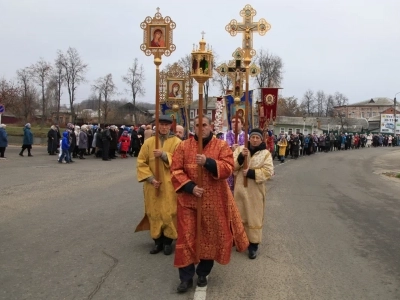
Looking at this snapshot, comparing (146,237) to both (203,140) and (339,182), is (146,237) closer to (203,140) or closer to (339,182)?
(203,140)

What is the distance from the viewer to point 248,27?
7004 mm

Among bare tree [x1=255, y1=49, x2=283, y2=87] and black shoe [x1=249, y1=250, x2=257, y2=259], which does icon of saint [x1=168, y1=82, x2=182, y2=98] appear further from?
bare tree [x1=255, y1=49, x2=283, y2=87]

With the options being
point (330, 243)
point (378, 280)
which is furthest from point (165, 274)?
point (330, 243)

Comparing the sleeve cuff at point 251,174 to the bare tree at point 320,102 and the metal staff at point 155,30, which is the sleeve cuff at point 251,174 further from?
the bare tree at point 320,102

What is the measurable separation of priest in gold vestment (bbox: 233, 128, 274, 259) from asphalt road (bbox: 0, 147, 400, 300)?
1.26ft

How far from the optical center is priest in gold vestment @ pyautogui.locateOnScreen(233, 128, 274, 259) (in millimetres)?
5840

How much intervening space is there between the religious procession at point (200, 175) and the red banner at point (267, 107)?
7406 mm

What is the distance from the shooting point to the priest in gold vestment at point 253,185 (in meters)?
5.84

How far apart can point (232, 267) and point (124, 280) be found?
4.51 feet

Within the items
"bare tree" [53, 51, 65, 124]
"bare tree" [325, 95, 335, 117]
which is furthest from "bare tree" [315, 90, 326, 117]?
"bare tree" [53, 51, 65, 124]

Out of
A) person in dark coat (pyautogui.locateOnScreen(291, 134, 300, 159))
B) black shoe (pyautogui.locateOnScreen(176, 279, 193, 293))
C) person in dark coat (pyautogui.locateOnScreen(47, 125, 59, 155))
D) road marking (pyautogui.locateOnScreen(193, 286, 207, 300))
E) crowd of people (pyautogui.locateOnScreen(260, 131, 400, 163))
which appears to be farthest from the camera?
person in dark coat (pyautogui.locateOnScreen(291, 134, 300, 159))

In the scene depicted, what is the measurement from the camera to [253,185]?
19.6 feet

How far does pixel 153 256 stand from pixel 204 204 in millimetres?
1579

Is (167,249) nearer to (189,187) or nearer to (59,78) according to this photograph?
(189,187)
